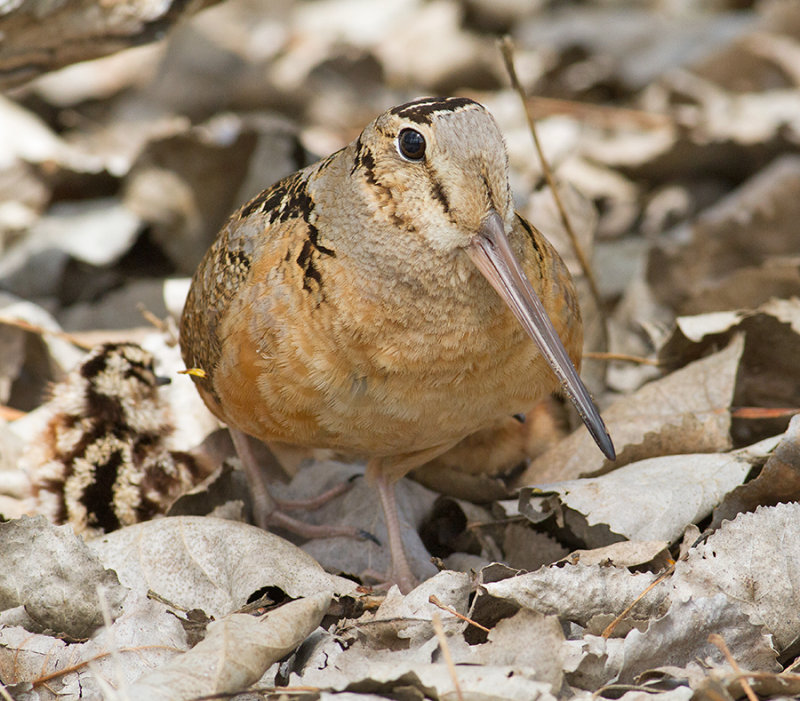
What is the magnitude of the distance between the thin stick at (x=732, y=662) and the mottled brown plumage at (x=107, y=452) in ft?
6.05

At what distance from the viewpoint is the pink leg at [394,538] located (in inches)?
130

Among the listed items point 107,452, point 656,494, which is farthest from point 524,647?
point 107,452

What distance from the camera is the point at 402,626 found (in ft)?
8.91

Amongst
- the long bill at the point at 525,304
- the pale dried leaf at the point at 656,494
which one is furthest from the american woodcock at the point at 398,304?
the pale dried leaf at the point at 656,494

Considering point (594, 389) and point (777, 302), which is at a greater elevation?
point (777, 302)

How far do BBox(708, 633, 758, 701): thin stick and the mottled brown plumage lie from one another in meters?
1.85

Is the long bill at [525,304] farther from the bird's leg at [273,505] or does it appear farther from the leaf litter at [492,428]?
the bird's leg at [273,505]

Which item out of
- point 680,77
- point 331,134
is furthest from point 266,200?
point 680,77

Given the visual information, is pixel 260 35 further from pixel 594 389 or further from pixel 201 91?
pixel 594 389

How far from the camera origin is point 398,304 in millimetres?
2906

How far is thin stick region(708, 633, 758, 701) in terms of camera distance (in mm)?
2354

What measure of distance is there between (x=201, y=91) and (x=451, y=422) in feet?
13.4

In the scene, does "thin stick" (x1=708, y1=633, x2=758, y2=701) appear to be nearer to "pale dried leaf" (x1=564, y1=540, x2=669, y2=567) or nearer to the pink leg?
"pale dried leaf" (x1=564, y1=540, x2=669, y2=567)

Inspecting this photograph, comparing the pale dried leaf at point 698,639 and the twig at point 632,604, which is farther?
the twig at point 632,604
